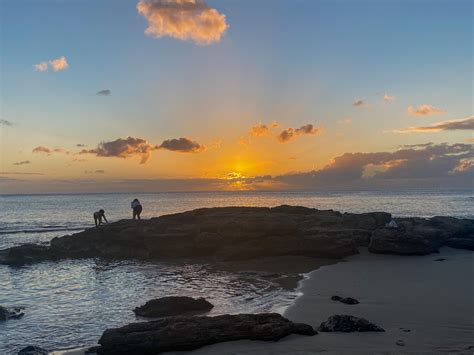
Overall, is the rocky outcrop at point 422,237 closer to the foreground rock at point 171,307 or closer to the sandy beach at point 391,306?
the sandy beach at point 391,306

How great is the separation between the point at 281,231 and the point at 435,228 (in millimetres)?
10996

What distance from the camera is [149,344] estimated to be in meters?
→ 10.8

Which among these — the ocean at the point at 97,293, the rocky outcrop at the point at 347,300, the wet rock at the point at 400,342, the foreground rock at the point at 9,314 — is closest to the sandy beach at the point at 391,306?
the wet rock at the point at 400,342

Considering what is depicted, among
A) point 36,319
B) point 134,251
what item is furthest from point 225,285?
point 134,251

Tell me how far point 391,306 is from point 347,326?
3882mm

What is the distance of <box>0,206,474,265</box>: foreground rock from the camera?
26.9 meters

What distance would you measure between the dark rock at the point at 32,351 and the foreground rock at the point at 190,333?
1.59 metres

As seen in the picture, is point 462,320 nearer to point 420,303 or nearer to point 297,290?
point 420,303

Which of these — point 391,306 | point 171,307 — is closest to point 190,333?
point 171,307

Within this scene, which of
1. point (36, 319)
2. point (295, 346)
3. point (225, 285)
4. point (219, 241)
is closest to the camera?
point (295, 346)

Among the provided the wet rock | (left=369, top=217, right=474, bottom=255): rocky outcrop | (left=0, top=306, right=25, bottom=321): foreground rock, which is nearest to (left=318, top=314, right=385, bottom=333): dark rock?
the wet rock

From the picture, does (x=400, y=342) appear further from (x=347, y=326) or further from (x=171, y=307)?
(x=171, y=307)

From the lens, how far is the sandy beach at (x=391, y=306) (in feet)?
35.0

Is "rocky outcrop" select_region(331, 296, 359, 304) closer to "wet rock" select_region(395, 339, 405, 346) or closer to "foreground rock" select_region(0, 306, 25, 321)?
"wet rock" select_region(395, 339, 405, 346)
